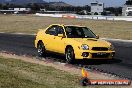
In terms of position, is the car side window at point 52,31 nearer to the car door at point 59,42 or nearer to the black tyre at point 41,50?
the car door at point 59,42

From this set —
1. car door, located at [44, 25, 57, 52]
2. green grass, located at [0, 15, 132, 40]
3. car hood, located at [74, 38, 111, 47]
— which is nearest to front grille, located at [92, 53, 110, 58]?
car hood, located at [74, 38, 111, 47]

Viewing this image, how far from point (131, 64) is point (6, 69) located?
16.9 ft

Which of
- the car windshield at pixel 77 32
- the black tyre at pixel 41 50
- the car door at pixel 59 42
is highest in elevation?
the car windshield at pixel 77 32

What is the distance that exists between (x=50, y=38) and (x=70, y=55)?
6.17 feet

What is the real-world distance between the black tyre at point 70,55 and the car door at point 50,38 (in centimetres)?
121

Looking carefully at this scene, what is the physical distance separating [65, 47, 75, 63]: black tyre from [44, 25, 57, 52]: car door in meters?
1.21

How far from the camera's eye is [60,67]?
14281mm

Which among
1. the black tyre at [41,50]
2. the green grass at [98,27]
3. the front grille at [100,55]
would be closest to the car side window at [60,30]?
the black tyre at [41,50]

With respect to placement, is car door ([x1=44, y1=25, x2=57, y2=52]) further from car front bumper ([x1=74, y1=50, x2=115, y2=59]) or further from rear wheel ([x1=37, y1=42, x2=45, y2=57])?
car front bumper ([x1=74, y1=50, x2=115, y2=59])

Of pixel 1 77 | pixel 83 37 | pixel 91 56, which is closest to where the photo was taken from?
pixel 1 77

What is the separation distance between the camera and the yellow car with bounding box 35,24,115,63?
50.0 ft

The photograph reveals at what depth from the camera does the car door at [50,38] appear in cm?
1700

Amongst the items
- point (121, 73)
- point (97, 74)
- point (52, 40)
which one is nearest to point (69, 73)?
point (97, 74)

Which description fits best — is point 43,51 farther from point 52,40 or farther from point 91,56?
point 91,56
